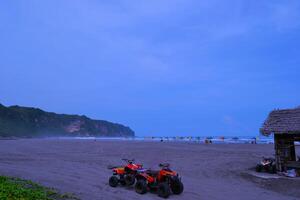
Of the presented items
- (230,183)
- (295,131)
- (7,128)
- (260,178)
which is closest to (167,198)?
(230,183)

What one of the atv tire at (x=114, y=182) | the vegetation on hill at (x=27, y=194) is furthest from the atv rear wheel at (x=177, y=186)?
the vegetation on hill at (x=27, y=194)

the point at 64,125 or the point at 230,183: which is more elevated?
the point at 64,125

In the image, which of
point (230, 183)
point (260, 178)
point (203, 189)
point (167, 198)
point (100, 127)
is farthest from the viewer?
point (100, 127)

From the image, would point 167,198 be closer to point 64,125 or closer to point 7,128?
point 7,128

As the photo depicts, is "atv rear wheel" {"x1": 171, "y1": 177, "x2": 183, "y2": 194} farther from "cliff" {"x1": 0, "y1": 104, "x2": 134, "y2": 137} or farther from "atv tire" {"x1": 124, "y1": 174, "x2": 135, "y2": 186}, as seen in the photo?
"cliff" {"x1": 0, "y1": 104, "x2": 134, "y2": 137}

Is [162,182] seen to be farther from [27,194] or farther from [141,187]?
[27,194]

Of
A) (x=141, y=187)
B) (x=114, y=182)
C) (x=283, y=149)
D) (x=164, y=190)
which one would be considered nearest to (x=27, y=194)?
(x=141, y=187)

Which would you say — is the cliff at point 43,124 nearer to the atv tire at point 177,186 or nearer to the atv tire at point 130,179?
the atv tire at point 130,179

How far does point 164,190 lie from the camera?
36.7ft

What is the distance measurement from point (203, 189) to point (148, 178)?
2518 millimetres

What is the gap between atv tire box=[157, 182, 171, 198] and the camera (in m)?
11.1

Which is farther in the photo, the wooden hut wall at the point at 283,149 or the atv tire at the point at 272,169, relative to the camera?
the wooden hut wall at the point at 283,149

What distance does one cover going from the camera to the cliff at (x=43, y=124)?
10150 centimetres

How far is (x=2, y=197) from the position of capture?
778 cm
